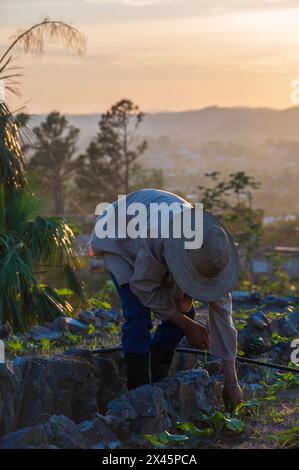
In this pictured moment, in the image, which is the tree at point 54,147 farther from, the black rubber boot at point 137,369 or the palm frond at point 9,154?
the black rubber boot at point 137,369

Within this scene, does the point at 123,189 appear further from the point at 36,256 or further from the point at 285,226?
the point at 36,256

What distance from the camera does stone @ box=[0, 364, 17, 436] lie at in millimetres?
4867

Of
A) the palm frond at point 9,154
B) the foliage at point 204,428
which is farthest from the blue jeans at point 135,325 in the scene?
the palm frond at point 9,154

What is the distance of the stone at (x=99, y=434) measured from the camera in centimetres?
464

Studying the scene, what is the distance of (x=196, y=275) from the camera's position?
16.2ft

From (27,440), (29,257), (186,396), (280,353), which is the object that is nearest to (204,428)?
(186,396)

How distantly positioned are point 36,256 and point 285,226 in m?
32.1

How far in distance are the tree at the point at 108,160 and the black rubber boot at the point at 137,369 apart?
1184 inches

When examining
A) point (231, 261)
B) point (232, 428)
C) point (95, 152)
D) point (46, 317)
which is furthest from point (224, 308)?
point (95, 152)

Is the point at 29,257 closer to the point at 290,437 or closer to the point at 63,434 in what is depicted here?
the point at 290,437

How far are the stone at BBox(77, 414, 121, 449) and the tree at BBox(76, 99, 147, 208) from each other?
3065 centimetres

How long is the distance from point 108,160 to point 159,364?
1297 inches
